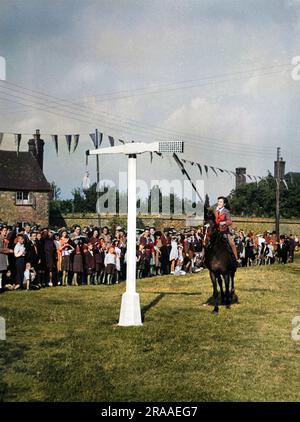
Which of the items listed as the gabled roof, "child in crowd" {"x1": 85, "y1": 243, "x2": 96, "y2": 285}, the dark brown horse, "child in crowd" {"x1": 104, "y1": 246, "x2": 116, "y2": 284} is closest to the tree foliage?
the gabled roof

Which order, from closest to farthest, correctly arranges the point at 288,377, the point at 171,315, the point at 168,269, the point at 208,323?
the point at 288,377, the point at 208,323, the point at 171,315, the point at 168,269

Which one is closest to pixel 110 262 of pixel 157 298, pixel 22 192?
pixel 157 298

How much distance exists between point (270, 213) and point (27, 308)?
202 feet

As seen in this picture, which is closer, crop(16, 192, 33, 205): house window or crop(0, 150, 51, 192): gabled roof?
crop(16, 192, 33, 205): house window

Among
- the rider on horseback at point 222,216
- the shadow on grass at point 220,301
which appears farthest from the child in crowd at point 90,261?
the rider on horseback at point 222,216

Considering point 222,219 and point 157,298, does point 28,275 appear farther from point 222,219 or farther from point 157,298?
point 222,219

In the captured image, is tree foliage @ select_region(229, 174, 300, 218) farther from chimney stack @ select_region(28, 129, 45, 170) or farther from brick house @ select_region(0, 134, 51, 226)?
brick house @ select_region(0, 134, 51, 226)

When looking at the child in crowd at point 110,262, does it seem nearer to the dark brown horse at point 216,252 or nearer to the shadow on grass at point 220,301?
the shadow on grass at point 220,301

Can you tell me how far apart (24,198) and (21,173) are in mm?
2705

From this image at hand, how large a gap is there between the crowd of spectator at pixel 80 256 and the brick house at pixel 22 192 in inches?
1093

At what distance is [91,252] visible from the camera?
19.6 metres

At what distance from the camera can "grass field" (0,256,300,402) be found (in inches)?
274

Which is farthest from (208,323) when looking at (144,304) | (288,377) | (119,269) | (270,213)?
(270,213)

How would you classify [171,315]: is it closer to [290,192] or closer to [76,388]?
[76,388]
